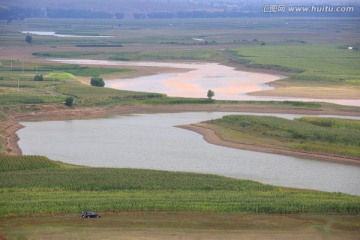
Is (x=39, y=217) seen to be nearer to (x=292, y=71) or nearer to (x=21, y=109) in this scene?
(x=21, y=109)

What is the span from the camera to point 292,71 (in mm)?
65062

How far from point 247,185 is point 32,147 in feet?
37.0

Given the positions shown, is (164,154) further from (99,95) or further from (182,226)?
(99,95)

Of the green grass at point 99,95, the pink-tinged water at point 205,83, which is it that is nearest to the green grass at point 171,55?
the pink-tinged water at point 205,83

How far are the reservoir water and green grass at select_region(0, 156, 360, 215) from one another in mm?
2079

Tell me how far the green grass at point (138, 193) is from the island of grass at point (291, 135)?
280 inches

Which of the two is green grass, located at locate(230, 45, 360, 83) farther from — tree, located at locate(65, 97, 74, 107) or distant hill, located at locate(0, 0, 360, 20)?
distant hill, located at locate(0, 0, 360, 20)

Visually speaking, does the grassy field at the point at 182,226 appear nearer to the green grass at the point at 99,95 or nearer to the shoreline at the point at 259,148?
the shoreline at the point at 259,148

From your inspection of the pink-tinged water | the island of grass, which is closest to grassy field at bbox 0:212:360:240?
the island of grass

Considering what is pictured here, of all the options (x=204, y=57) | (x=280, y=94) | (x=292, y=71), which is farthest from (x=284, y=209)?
(x=204, y=57)

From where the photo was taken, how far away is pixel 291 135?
37.5m

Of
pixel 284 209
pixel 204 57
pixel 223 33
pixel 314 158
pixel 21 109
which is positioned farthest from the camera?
pixel 223 33

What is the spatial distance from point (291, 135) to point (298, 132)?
31 cm

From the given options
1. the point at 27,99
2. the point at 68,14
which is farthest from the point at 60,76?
the point at 68,14
